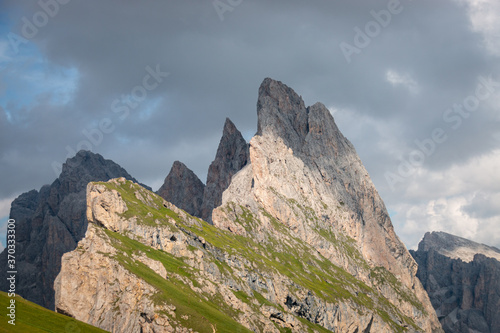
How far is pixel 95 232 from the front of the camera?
160 m

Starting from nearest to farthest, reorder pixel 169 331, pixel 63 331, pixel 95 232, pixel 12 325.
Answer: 1. pixel 12 325
2. pixel 63 331
3. pixel 169 331
4. pixel 95 232

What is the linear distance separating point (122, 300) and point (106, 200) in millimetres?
61366

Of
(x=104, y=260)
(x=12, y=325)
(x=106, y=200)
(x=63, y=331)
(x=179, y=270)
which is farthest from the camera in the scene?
(x=106, y=200)

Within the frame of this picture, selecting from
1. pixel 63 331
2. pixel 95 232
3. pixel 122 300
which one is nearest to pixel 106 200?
pixel 95 232

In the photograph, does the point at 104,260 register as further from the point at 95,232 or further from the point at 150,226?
the point at 150,226

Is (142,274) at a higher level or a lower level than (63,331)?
higher

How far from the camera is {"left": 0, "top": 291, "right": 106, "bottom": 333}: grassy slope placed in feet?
296

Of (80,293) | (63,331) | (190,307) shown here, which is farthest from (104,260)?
Answer: (63,331)

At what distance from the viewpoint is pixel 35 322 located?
97.6m

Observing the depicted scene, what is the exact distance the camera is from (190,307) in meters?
147

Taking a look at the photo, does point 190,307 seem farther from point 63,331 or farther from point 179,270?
point 63,331

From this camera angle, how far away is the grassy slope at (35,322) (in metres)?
90.2

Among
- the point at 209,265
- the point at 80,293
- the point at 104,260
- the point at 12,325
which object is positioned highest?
the point at 209,265

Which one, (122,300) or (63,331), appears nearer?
(63,331)
